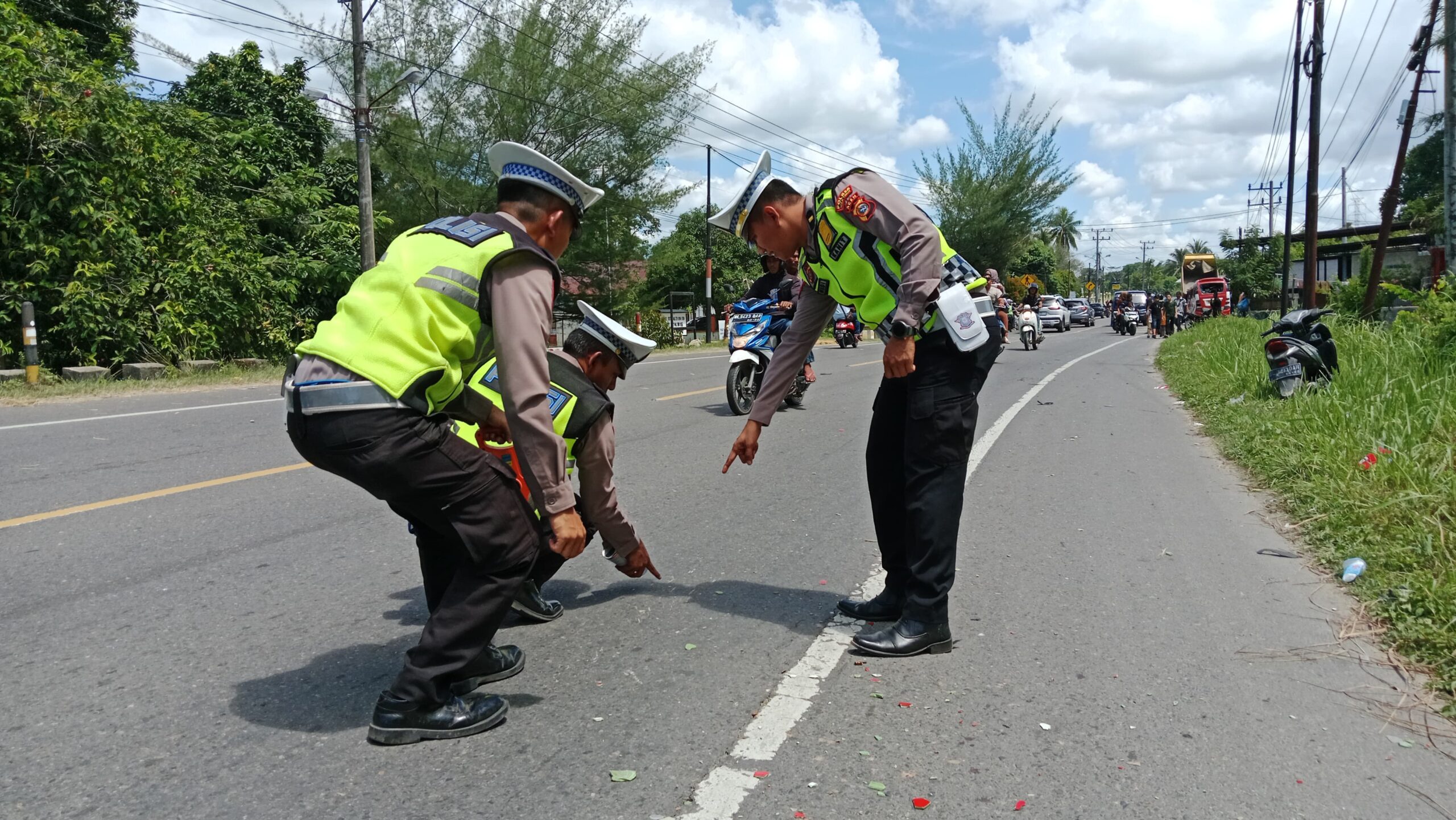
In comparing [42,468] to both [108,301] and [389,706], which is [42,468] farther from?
[108,301]

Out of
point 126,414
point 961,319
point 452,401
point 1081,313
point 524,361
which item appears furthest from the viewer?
point 1081,313

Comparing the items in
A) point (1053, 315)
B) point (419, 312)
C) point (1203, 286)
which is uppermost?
point (1203, 286)

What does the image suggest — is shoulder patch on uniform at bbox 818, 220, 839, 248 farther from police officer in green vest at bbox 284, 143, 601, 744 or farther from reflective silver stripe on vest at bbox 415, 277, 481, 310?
reflective silver stripe on vest at bbox 415, 277, 481, 310

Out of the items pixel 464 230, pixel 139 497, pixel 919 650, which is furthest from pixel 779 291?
pixel 464 230

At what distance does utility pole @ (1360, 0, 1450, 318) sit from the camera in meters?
15.5

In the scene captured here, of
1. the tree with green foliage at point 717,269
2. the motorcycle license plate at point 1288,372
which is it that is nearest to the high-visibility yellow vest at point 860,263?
the motorcycle license plate at point 1288,372

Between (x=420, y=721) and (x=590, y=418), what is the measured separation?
107 cm

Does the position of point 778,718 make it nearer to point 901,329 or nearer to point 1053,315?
point 901,329

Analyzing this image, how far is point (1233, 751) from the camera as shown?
9.98 ft

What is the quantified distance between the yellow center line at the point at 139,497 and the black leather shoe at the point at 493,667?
339 centimetres

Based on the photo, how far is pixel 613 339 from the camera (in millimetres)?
3635

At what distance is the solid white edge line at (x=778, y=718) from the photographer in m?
2.72

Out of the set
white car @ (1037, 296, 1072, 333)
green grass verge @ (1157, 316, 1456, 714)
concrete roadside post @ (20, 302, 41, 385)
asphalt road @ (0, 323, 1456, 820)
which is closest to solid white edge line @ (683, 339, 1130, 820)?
asphalt road @ (0, 323, 1456, 820)

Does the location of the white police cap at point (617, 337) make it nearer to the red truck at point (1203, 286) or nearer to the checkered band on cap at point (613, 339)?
the checkered band on cap at point (613, 339)
